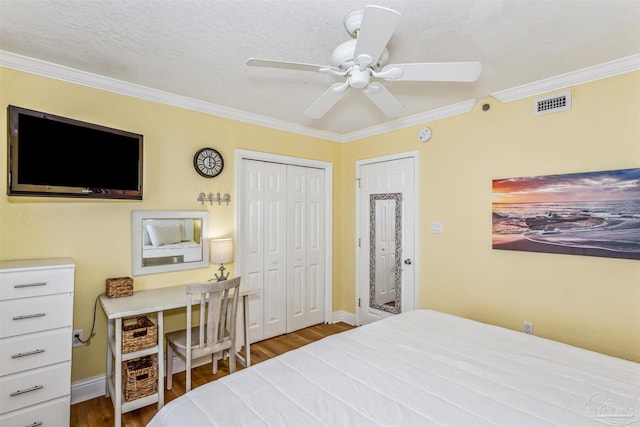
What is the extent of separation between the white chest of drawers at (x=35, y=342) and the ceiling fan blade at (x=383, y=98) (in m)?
2.20

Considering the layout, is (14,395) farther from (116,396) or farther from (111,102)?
(111,102)

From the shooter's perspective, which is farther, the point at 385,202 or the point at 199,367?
the point at 385,202

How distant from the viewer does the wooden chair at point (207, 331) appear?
2248mm

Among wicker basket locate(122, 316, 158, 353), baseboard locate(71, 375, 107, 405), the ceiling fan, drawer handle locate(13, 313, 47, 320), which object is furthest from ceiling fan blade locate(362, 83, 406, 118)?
baseboard locate(71, 375, 107, 405)

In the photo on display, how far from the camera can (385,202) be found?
12.1ft

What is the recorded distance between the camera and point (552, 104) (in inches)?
97.3

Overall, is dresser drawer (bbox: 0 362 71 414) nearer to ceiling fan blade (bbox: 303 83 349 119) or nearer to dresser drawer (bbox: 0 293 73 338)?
dresser drawer (bbox: 0 293 73 338)

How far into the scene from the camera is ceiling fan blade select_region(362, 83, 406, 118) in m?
1.86

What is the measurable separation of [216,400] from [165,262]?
1805mm

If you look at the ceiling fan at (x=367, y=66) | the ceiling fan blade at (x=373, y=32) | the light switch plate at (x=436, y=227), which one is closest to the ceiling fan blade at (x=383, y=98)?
the ceiling fan at (x=367, y=66)

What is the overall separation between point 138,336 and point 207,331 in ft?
1.52

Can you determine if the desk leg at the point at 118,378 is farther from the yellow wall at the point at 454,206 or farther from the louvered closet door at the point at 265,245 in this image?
the louvered closet door at the point at 265,245

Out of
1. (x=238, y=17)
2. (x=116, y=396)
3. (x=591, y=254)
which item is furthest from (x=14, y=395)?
(x=591, y=254)

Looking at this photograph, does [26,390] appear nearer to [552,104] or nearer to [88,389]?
[88,389]
